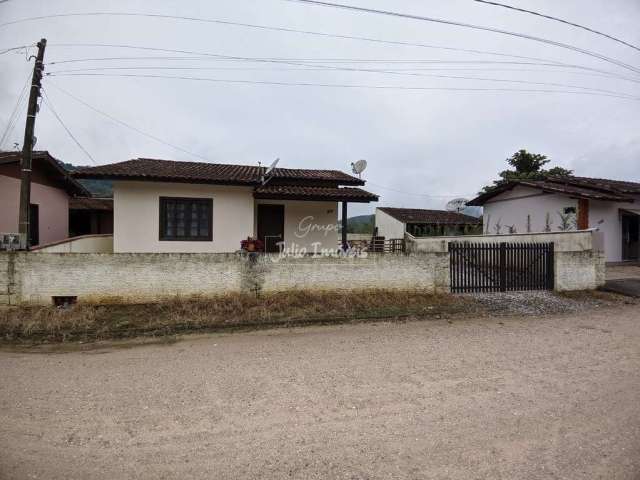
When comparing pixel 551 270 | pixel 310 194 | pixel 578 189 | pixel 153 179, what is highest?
pixel 578 189

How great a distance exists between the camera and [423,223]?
26391mm

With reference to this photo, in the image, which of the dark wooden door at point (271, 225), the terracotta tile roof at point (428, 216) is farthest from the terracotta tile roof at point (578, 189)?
the dark wooden door at point (271, 225)

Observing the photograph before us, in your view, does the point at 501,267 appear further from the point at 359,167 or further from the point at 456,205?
the point at 456,205

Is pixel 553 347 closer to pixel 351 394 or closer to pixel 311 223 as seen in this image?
pixel 351 394

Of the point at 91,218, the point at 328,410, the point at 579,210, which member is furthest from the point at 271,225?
the point at 579,210

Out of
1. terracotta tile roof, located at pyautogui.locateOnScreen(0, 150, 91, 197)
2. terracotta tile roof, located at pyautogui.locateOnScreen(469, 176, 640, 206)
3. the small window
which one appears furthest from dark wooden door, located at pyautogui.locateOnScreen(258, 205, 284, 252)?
terracotta tile roof, located at pyautogui.locateOnScreen(469, 176, 640, 206)

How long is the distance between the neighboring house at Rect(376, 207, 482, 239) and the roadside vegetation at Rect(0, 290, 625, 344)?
16584 mm

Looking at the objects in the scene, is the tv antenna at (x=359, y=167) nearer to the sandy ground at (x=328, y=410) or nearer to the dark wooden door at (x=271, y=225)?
the dark wooden door at (x=271, y=225)

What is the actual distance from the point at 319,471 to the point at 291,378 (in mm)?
1697

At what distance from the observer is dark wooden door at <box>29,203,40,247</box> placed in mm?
11391

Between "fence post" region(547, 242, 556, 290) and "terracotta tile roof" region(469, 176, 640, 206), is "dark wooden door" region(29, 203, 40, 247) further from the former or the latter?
"terracotta tile roof" region(469, 176, 640, 206)

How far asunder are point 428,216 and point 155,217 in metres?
23.0

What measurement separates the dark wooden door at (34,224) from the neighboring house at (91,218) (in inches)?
124

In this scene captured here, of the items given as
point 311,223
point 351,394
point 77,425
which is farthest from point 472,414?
point 311,223
